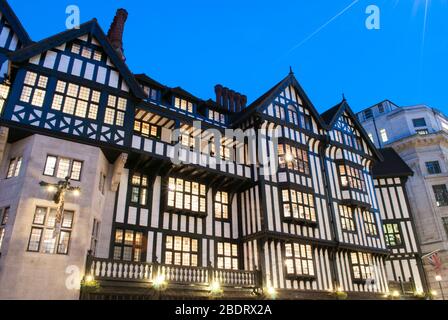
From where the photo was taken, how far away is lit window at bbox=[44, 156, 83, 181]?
16.1 m

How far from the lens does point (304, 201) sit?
23.5 metres

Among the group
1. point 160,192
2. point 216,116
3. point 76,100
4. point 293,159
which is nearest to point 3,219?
point 76,100

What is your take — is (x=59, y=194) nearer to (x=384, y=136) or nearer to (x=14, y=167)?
(x=14, y=167)

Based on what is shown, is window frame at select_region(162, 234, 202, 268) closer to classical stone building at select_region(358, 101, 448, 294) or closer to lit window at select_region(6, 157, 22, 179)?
lit window at select_region(6, 157, 22, 179)

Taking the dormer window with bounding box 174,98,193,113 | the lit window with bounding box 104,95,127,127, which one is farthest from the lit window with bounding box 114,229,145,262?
the dormer window with bounding box 174,98,193,113

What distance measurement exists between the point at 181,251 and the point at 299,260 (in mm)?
7499

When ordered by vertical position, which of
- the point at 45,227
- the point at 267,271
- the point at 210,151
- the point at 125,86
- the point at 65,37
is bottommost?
the point at 267,271

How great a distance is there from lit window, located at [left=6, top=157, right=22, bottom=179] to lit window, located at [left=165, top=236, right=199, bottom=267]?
8.27 metres

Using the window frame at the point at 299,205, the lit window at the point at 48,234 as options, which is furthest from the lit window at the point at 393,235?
the lit window at the point at 48,234

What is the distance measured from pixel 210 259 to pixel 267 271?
340 centimetres

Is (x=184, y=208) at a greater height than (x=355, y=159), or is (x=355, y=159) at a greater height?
(x=355, y=159)

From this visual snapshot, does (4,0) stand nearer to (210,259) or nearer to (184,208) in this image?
(184,208)

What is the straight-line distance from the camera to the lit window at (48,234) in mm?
14586

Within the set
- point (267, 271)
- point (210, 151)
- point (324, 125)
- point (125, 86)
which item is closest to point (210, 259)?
point (267, 271)
